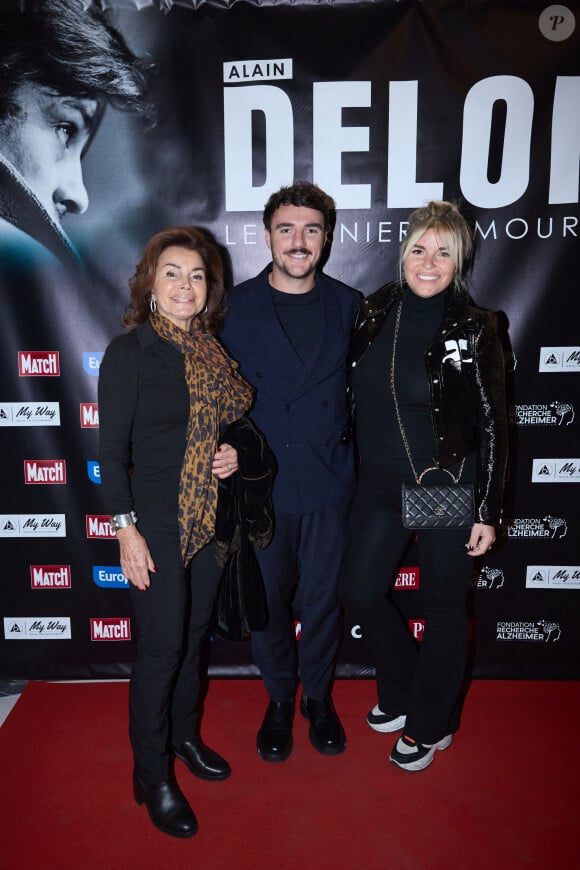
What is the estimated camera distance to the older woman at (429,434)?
2.36 m

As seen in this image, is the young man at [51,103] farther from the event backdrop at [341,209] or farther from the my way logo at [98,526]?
the my way logo at [98,526]

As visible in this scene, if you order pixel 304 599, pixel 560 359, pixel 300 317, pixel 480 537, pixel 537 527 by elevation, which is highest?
pixel 300 317

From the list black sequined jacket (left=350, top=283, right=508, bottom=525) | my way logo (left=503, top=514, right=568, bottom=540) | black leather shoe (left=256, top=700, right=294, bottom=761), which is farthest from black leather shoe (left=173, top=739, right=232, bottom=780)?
my way logo (left=503, top=514, right=568, bottom=540)

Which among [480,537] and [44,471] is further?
[44,471]

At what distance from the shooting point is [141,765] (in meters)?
2.32

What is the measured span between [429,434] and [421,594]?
0.62m

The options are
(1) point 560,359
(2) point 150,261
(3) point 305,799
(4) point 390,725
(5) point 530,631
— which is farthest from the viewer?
(5) point 530,631

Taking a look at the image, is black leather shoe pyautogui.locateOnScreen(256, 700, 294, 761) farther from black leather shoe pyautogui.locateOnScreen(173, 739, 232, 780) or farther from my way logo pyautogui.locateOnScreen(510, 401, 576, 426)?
my way logo pyautogui.locateOnScreen(510, 401, 576, 426)

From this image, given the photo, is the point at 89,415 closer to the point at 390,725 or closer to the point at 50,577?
the point at 50,577

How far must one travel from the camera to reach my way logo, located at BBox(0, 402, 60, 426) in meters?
3.30

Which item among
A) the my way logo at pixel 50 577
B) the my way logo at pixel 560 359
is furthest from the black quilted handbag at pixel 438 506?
the my way logo at pixel 50 577

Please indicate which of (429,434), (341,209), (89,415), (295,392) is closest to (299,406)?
(295,392)

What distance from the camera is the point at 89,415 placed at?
331 cm

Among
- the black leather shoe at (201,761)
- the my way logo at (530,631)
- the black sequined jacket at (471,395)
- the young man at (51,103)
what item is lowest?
the black leather shoe at (201,761)
